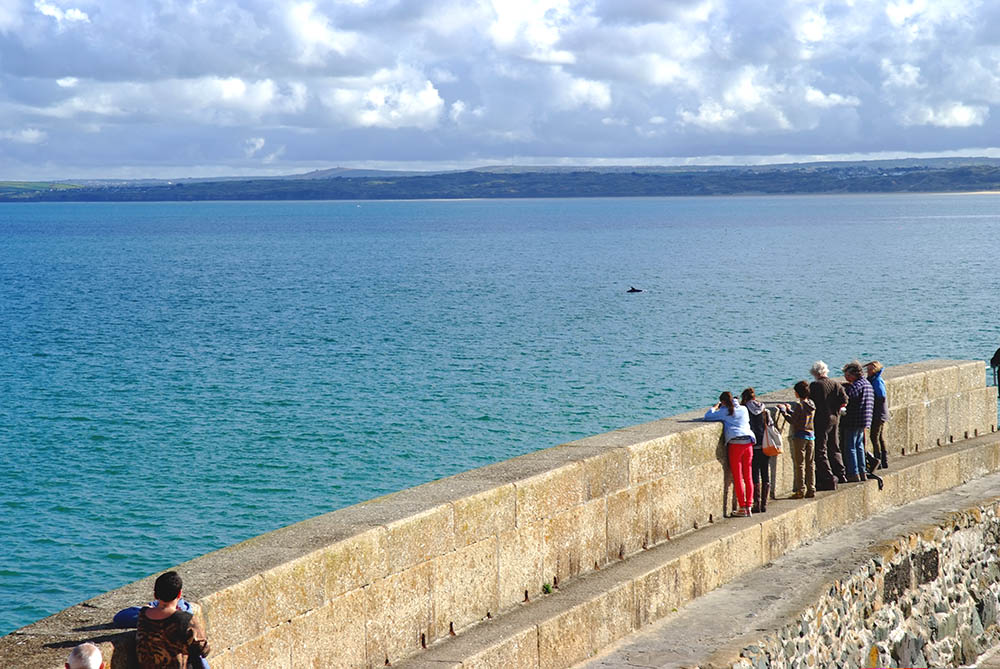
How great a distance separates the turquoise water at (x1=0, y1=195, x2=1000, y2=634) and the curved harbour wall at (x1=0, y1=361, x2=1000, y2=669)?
9.63 meters

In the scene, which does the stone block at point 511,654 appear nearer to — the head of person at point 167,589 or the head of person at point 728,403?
the head of person at point 167,589

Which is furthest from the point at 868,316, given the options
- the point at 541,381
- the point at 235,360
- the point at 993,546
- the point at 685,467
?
the point at 685,467

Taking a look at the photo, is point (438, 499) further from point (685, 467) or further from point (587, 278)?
point (587, 278)

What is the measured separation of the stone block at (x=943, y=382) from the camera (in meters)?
13.5

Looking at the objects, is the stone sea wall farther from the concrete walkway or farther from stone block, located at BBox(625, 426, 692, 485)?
stone block, located at BBox(625, 426, 692, 485)

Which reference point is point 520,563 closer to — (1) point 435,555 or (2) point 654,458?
(1) point 435,555

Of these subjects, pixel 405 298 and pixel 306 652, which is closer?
pixel 306 652

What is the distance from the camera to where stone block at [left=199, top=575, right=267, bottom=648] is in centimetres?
607

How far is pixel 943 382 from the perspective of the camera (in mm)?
13719

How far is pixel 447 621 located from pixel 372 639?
2.30 ft

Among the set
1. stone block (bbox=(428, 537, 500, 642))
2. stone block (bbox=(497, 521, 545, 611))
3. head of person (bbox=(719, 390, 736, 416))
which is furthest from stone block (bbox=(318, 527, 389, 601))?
head of person (bbox=(719, 390, 736, 416))

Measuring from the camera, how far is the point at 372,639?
23.0 feet

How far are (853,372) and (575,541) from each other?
418 cm

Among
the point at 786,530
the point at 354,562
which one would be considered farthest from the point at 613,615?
the point at 786,530
